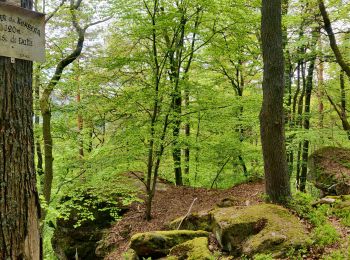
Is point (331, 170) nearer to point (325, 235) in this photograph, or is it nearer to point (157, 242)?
point (325, 235)

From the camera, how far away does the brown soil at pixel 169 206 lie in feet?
26.6

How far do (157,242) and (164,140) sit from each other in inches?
116

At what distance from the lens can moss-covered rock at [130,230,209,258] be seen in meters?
5.93

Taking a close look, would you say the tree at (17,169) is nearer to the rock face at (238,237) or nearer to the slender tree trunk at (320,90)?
the rock face at (238,237)

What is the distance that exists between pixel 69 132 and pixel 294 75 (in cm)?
1021

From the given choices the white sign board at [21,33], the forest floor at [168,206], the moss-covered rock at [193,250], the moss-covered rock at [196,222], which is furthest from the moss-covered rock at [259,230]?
the white sign board at [21,33]

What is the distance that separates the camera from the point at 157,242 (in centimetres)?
596

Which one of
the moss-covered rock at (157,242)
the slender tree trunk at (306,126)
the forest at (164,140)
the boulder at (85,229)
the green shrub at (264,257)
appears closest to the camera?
the green shrub at (264,257)

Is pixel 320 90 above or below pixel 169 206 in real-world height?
above

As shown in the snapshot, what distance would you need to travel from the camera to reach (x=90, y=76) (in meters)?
8.10

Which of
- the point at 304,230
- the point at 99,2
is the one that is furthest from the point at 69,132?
the point at 304,230

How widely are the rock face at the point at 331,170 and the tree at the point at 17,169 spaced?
8.09 m

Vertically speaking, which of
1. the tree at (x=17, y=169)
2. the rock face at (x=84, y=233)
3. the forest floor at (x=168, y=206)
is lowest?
the rock face at (x=84, y=233)

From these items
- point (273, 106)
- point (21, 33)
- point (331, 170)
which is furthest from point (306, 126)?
point (21, 33)
